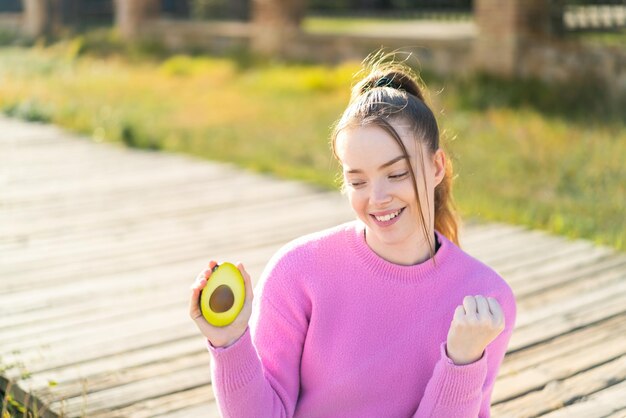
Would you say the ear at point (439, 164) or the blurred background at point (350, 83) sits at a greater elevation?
the ear at point (439, 164)

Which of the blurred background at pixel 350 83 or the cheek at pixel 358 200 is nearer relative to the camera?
the cheek at pixel 358 200

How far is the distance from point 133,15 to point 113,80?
507 cm

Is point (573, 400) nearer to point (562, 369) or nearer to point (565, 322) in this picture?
point (562, 369)

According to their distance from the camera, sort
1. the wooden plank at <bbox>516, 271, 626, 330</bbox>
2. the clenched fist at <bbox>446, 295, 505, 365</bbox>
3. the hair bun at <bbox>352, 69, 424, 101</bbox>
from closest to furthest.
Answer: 1. the clenched fist at <bbox>446, 295, 505, 365</bbox>
2. the hair bun at <bbox>352, 69, 424, 101</bbox>
3. the wooden plank at <bbox>516, 271, 626, 330</bbox>

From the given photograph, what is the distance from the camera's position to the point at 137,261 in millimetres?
5355

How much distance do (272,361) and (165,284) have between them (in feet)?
8.37

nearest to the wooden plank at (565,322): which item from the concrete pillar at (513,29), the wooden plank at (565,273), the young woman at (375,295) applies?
the wooden plank at (565,273)

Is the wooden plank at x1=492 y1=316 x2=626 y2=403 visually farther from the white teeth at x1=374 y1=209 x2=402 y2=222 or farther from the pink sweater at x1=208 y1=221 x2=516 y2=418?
the white teeth at x1=374 y1=209 x2=402 y2=222

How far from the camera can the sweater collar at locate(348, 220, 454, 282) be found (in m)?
2.47

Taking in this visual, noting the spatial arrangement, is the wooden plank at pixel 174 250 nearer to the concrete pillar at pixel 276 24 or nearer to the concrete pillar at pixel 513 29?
the concrete pillar at pixel 513 29

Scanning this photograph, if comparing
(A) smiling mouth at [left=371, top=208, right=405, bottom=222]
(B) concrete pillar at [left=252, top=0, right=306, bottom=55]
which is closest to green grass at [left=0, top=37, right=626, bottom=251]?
(B) concrete pillar at [left=252, top=0, right=306, bottom=55]

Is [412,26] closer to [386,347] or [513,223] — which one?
[513,223]

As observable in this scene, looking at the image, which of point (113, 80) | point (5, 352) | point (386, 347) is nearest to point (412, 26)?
point (113, 80)

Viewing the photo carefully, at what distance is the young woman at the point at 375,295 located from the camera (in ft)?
7.75
